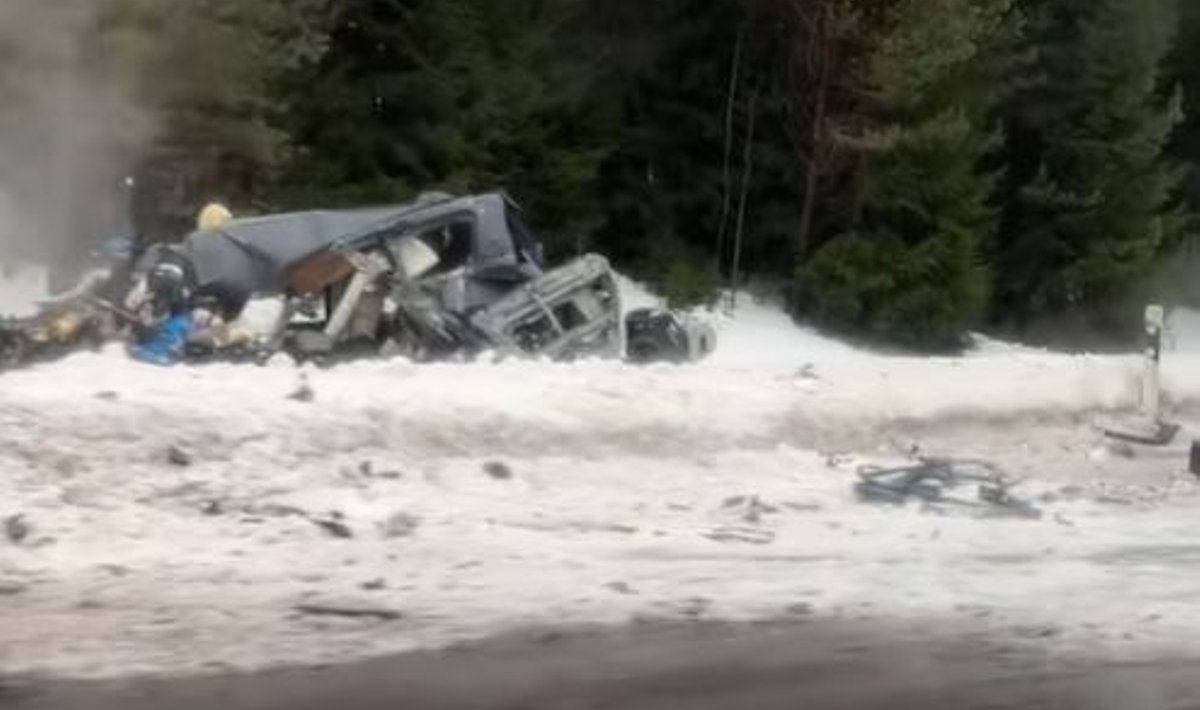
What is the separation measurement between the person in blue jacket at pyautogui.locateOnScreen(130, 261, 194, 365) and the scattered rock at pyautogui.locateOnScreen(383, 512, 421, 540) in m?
5.45

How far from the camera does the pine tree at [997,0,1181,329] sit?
37812 mm

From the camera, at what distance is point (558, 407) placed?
1434 cm

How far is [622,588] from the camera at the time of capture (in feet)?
34.5

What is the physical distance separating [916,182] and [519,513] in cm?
2368

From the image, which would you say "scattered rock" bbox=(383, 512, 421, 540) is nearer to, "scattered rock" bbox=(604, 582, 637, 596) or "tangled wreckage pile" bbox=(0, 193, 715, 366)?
"scattered rock" bbox=(604, 582, 637, 596)

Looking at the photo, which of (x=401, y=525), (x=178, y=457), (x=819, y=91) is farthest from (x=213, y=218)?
(x=819, y=91)

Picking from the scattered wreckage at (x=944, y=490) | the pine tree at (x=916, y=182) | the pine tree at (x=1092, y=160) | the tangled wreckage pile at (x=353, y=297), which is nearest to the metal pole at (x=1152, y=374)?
the scattered wreckage at (x=944, y=490)

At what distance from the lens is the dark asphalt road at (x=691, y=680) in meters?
8.30

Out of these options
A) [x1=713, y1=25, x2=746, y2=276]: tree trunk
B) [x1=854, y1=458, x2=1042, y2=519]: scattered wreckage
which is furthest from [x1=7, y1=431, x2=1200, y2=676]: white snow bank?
[x1=713, y1=25, x2=746, y2=276]: tree trunk

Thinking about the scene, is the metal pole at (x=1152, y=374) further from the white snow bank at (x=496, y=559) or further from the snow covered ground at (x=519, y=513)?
the white snow bank at (x=496, y=559)

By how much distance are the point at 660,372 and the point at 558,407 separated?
176 cm

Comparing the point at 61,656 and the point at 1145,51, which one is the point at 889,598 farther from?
the point at 1145,51

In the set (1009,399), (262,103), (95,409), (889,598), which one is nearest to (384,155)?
(262,103)

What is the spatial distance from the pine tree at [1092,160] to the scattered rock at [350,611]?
96.6 feet
